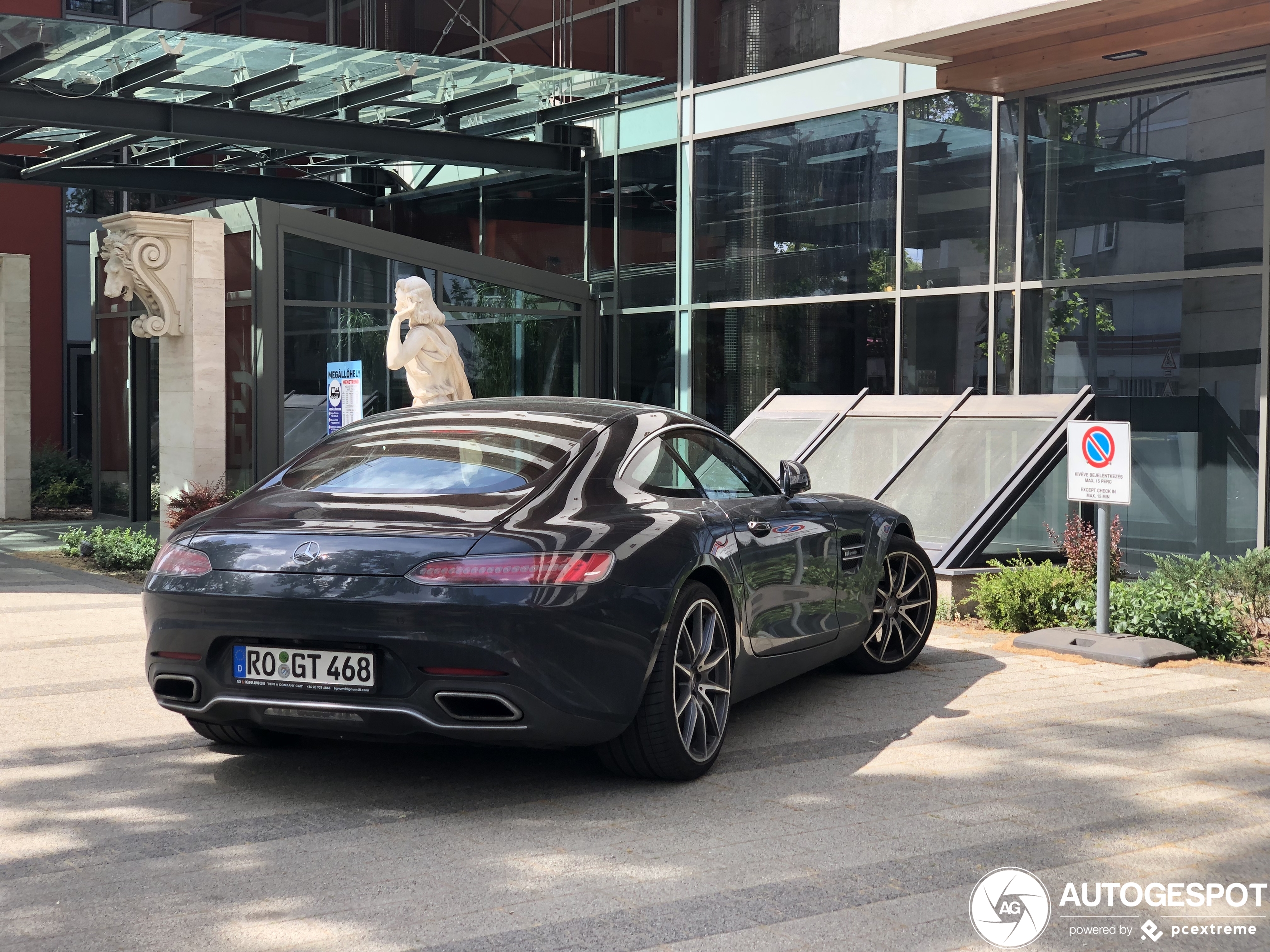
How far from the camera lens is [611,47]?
18141mm

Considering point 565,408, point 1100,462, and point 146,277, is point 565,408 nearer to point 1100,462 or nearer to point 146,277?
point 1100,462

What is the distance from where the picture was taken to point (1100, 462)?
Answer: 27.6 ft

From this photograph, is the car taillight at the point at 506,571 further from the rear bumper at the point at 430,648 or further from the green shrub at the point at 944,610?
the green shrub at the point at 944,610

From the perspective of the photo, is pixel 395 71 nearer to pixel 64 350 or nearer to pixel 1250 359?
pixel 1250 359

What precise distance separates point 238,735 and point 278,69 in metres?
10.6

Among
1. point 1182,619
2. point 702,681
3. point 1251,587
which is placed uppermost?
point 702,681

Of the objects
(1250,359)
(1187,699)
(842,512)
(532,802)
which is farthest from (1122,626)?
(532,802)

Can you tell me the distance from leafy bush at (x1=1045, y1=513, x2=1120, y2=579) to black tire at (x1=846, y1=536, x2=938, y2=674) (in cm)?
222

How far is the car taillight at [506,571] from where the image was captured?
15.5 feet

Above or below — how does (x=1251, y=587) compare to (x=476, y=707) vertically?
below

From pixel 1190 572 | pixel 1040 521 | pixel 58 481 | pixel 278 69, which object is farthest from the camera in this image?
pixel 58 481

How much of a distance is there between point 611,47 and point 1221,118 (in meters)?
8.56

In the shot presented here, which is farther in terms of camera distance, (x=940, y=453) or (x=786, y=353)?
(x=786, y=353)

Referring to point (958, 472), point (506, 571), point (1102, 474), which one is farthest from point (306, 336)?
point (506, 571)
